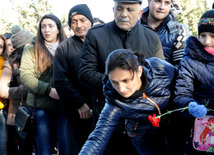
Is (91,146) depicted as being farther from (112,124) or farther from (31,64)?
(31,64)

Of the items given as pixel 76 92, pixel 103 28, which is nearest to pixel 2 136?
pixel 76 92

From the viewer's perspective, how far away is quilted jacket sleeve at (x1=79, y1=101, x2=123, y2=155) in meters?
1.97

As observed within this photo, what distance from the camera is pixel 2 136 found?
153 inches

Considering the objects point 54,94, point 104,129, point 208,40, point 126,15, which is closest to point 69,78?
point 54,94

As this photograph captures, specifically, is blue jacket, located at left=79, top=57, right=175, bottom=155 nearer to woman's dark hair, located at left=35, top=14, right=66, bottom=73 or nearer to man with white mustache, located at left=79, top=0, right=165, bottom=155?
man with white mustache, located at left=79, top=0, right=165, bottom=155

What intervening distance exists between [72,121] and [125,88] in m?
1.22

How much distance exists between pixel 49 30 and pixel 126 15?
1303 mm

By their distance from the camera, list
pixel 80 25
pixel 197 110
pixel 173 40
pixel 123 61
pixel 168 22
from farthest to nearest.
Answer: pixel 80 25 < pixel 168 22 < pixel 173 40 < pixel 123 61 < pixel 197 110

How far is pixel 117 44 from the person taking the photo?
246 cm

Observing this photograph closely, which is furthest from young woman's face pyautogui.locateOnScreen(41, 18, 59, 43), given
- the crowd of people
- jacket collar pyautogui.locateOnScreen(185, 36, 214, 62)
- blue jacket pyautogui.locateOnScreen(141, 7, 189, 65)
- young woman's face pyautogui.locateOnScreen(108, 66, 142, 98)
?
jacket collar pyautogui.locateOnScreen(185, 36, 214, 62)

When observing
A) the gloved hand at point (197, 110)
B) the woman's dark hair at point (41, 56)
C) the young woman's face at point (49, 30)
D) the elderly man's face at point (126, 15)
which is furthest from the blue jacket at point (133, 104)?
the young woman's face at point (49, 30)

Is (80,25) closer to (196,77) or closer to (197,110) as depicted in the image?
(196,77)

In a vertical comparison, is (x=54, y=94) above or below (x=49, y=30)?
below

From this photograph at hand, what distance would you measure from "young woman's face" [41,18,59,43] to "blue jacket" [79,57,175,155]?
1566 millimetres
